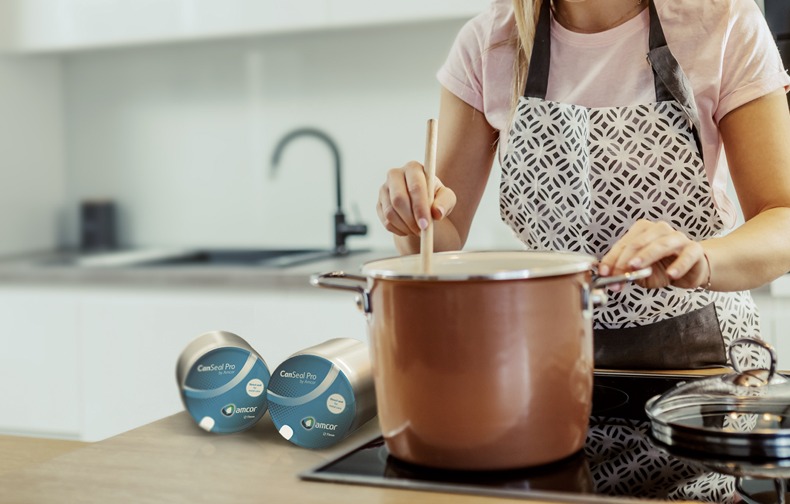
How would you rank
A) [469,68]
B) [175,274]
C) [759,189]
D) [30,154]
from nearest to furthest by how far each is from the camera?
[759,189], [469,68], [175,274], [30,154]

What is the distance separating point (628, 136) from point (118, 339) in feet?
5.56

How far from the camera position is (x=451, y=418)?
0.69m

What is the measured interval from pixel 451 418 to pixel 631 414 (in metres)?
→ 0.25

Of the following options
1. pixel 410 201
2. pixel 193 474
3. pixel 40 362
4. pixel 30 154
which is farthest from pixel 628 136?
pixel 30 154

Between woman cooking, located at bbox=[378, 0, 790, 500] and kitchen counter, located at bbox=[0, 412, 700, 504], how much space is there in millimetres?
478

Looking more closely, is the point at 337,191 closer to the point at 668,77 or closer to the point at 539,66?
the point at 539,66

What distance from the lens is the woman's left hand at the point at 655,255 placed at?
2.49 feet

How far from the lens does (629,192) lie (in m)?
1.29

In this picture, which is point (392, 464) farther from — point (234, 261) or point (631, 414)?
point (234, 261)

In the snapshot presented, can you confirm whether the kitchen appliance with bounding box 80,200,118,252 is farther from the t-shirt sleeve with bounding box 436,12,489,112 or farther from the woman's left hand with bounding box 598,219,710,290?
the woman's left hand with bounding box 598,219,710,290

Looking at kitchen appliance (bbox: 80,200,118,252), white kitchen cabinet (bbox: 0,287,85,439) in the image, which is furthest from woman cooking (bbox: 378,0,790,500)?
kitchen appliance (bbox: 80,200,118,252)

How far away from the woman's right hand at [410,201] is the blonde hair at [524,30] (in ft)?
1.42

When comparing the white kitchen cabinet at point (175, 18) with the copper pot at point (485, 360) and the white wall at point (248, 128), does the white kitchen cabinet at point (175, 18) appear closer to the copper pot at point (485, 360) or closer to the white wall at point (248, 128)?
the white wall at point (248, 128)

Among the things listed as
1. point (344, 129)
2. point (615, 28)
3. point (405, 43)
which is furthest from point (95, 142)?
point (615, 28)
